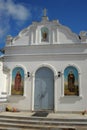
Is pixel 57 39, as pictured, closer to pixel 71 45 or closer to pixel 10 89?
pixel 71 45

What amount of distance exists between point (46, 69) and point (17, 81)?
2.33m

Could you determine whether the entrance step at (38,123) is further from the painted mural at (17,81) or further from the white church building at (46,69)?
the painted mural at (17,81)

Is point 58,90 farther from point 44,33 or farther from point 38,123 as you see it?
point 44,33

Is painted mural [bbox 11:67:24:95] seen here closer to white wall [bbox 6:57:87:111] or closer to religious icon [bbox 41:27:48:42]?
white wall [bbox 6:57:87:111]

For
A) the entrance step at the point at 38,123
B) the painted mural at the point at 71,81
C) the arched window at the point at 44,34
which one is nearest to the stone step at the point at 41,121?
the entrance step at the point at 38,123

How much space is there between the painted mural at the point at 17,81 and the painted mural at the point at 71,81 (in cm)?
320

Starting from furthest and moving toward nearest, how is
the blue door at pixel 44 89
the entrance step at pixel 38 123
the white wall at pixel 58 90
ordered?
the blue door at pixel 44 89 → the white wall at pixel 58 90 → the entrance step at pixel 38 123

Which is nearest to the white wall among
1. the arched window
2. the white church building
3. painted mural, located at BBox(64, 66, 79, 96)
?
the white church building

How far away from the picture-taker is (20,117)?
10.3 m

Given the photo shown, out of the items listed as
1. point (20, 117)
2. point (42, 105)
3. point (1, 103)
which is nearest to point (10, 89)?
point (1, 103)

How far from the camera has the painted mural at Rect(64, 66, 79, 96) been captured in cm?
1270


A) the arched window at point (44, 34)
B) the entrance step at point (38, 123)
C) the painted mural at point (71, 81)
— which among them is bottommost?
the entrance step at point (38, 123)

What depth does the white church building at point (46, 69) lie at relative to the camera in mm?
12727

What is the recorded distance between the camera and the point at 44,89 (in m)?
Answer: 13.1
